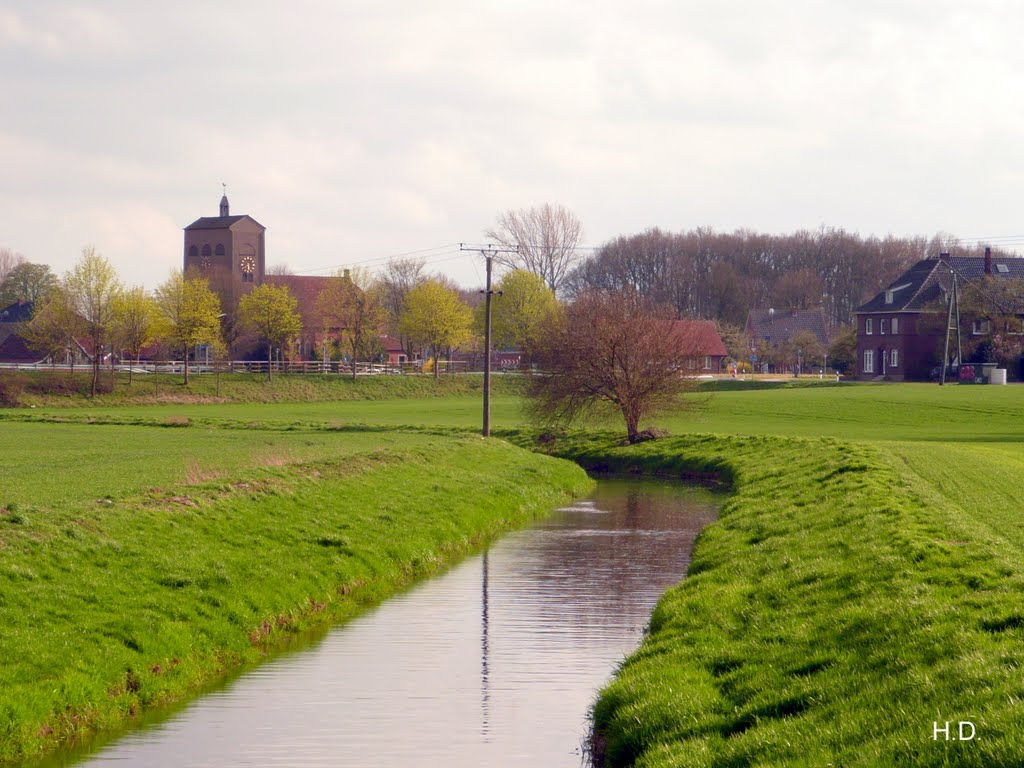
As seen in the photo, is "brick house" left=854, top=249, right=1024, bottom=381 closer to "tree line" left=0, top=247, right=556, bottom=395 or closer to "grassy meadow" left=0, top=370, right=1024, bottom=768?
"tree line" left=0, top=247, right=556, bottom=395

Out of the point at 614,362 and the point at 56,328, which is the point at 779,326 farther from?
the point at 614,362

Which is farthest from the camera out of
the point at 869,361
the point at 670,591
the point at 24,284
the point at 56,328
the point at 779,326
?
the point at 24,284

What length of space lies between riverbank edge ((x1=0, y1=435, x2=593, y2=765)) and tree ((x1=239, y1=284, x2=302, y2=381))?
67025mm

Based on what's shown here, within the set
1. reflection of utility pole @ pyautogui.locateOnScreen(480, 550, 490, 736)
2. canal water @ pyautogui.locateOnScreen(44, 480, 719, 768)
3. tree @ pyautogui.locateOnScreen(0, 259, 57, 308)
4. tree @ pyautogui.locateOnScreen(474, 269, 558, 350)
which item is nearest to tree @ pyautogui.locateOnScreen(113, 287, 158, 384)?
tree @ pyautogui.locateOnScreen(474, 269, 558, 350)

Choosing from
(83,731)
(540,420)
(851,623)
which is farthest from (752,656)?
(540,420)

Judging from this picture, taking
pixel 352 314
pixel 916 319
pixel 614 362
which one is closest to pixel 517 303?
pixel 352 314

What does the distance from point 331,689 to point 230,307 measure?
101 meters

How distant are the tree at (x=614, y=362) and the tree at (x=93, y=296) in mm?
44574

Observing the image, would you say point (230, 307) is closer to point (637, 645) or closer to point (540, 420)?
point (540, 420)

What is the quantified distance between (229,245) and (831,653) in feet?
429

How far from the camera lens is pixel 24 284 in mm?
144750

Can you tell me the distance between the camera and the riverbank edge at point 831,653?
944 cm

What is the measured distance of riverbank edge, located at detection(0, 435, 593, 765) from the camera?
13094mm

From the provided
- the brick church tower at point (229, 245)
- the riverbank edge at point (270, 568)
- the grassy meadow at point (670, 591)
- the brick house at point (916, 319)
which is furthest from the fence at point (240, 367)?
the riverbank edge at point (270, 568)
